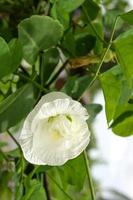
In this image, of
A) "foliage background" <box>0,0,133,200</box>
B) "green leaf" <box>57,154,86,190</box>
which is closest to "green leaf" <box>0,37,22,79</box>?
"foliage background" <box>0,0,133,200</box>

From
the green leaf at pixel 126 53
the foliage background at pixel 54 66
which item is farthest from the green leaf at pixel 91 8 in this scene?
the green leaf at pixel 126 53

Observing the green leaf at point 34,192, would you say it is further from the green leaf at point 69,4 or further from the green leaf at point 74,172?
the green leaf at point 69,4

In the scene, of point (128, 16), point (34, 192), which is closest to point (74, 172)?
point (34, 192)

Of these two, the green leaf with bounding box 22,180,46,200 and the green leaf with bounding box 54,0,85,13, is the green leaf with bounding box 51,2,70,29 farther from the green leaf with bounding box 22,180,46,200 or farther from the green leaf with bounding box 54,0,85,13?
the green leaf with bounding box 22,180,46,200

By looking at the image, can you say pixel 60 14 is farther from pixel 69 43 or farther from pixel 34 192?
pixel 34 192

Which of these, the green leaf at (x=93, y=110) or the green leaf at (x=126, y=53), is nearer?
the green leaf at (x=126, y=53)

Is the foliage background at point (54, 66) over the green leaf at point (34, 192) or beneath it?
over
